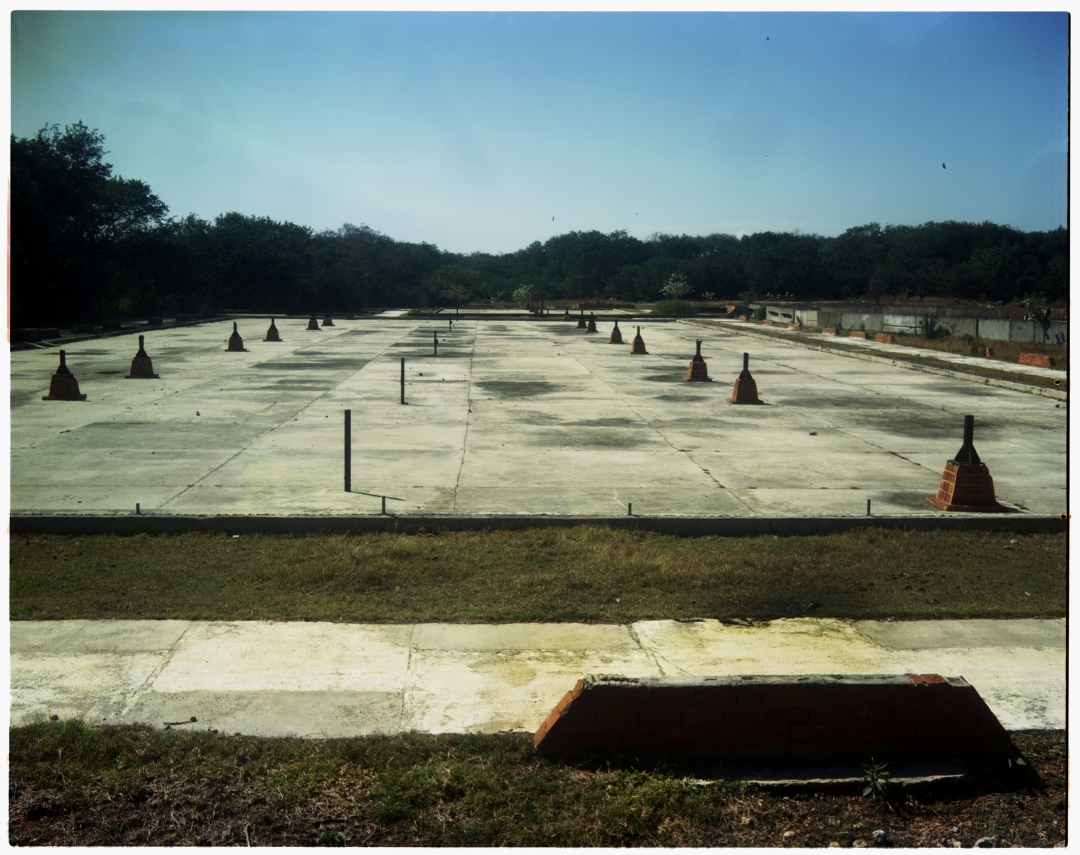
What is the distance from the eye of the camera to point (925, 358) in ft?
95.2

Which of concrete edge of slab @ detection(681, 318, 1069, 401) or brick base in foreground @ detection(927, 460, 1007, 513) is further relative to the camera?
concrete edge of slab @ detection(681, 318, 1069, 401)

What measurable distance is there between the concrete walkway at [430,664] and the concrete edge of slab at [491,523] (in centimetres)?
254

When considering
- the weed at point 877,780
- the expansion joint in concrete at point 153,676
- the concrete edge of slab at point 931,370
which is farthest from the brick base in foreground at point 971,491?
the expansion joint in concrete at point 153,676

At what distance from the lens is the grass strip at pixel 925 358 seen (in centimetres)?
2285

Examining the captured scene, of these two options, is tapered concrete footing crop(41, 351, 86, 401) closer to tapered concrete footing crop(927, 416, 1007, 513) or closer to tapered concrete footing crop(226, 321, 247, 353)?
tapered concrete footing crop(226, 321, 247, 353)

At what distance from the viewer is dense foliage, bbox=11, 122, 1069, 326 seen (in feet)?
119

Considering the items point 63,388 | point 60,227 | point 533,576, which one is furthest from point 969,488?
point 60,227

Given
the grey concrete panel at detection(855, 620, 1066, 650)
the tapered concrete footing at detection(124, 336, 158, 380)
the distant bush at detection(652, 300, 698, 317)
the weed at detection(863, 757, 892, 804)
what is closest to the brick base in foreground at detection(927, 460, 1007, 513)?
the grey concrete panel at detection(855, 620, 1066, 650)

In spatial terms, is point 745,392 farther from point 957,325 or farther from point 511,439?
point 957,325

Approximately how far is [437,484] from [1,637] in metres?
7.73

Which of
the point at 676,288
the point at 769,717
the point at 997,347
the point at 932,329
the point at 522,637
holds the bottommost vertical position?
the point at 522,637

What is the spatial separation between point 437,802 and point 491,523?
17.5 ft

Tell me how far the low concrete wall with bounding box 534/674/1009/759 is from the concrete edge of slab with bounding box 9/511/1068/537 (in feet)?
16.0

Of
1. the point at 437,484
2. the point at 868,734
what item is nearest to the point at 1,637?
the point at 868,734
